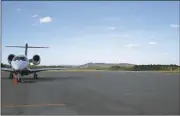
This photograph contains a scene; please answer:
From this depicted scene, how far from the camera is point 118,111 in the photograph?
8.77 meters

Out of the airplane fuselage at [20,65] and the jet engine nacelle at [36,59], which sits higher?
the jet engine nacelle at [36,59]

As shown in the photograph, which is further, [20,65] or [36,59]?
[36,59]

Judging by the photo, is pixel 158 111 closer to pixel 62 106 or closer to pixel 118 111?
pixel 118 111

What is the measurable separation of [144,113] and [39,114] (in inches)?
119

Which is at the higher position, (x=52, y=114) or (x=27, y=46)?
(x=27, y=46)

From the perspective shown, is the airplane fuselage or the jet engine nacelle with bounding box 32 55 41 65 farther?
the jet engine nacelle with bounding box 32 55 41 65

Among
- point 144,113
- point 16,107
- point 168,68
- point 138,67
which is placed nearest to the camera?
point 144,113

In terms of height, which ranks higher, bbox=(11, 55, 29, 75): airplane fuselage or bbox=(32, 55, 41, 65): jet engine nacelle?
bbox=(32, 55, 41, 65): jet engine nacelle

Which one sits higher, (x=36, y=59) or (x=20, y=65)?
(x=36, y=59)

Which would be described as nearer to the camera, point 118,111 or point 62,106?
point 118,111

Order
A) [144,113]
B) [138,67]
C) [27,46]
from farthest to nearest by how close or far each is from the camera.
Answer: [138,67] < [27,46] < [144,113]

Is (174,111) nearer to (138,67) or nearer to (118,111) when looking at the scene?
(118,111)

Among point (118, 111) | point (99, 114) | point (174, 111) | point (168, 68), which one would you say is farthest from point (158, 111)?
point (168, 68)

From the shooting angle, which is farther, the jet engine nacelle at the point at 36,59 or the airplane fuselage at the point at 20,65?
the jet engine nacelle at the point at 36,59
